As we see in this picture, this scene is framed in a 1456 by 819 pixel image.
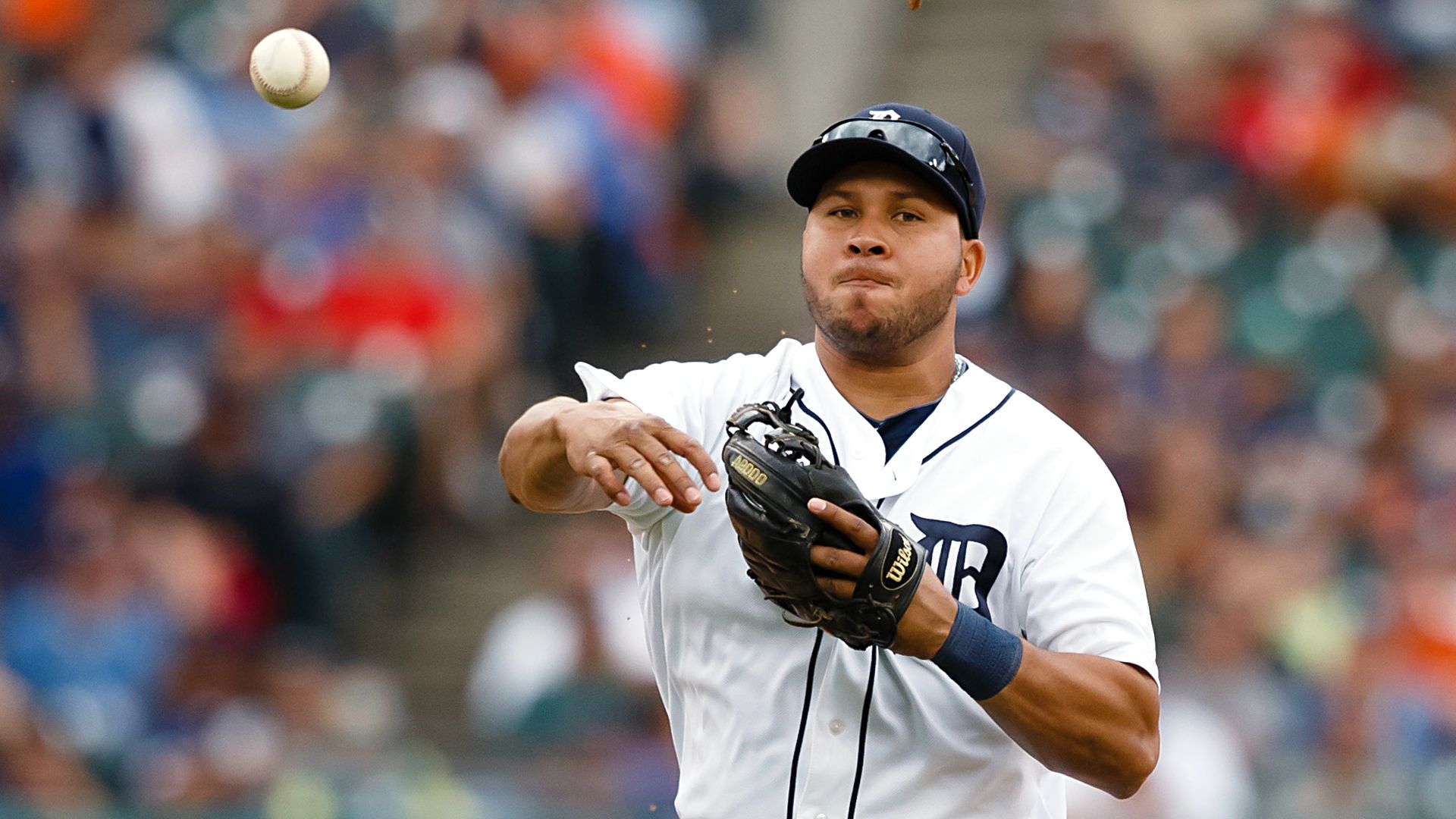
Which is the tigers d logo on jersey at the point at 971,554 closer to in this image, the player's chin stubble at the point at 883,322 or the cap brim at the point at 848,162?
the player's chin stubble at the point at 883,322

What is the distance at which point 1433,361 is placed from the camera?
7.91 meters

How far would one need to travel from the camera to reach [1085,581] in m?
2.73

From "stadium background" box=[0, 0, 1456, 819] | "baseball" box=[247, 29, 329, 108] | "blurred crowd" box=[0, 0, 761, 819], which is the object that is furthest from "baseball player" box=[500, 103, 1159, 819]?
"blurred crowd" box=[0, 0, 761, 819]

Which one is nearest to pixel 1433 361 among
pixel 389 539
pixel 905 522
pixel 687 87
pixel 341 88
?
pixel 687 87

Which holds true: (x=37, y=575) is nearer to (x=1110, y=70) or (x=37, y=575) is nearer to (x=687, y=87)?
(x=687, y=87)

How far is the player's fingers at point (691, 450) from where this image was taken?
2549mm

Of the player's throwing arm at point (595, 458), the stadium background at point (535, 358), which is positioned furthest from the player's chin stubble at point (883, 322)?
the stadium background at point (535, 358)

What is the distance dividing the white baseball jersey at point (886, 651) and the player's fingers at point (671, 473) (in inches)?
8.5

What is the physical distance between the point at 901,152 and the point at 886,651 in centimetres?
76

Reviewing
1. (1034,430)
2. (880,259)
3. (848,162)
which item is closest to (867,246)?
(880,259)

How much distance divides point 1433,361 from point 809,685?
5939mm

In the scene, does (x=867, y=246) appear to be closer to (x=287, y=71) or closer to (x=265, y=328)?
(x=287, y=71)

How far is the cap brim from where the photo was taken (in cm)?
284

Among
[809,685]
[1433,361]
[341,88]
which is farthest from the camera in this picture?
[341,88]
